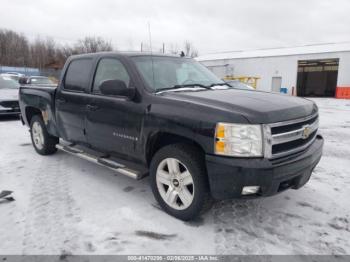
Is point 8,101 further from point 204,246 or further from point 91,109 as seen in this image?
point 204,246

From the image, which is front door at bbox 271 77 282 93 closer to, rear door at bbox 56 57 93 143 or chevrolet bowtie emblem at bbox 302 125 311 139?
rear door at bbox 56 57 93 143

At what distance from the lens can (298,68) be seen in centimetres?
3183

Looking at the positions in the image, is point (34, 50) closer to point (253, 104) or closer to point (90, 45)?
point (90, 45)

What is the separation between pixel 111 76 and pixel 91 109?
1.80 feet

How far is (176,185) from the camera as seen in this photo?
9.98 ft

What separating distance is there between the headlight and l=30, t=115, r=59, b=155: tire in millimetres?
3967

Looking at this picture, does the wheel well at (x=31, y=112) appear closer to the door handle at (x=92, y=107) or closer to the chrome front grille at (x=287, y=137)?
the door handle at (x=92, y=107)

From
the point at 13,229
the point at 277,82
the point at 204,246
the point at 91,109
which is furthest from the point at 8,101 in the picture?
the point at 277,82

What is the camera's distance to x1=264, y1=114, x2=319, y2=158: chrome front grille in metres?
2.54

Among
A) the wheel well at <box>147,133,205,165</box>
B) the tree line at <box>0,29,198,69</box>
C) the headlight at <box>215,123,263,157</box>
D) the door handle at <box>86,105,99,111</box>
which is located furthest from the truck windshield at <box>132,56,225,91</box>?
the tree line at <box>0,29,198,69</box>

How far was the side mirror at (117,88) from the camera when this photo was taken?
3188 millimetres

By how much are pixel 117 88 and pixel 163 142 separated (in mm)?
819

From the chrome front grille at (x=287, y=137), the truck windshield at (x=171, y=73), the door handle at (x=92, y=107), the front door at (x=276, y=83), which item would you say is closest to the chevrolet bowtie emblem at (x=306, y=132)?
the chrome front grille at (x=287, y=137)

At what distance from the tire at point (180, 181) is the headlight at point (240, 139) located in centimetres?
40
